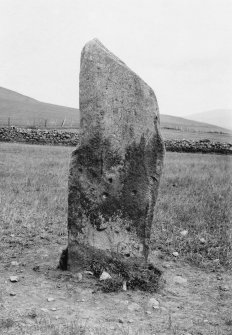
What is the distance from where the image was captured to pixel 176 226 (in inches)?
372

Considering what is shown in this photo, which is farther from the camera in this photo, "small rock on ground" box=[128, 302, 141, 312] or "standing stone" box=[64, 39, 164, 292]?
"standing stone" box=[64, 39, 164, 292]

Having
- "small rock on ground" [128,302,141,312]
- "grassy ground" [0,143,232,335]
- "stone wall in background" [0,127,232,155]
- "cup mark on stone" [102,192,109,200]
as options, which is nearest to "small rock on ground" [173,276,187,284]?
"grassy ground" [0,143,232,335]

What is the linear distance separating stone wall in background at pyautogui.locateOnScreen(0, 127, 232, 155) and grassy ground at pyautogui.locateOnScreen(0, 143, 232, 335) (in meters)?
18.2

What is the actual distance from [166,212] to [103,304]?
4863 mm

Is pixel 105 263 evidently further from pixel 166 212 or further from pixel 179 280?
pixel 166 212

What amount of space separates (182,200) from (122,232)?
536cm

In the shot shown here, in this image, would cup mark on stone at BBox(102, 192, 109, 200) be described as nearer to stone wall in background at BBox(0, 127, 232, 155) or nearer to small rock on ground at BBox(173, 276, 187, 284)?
small rock on ground at BBox(173, 276, 187, 284)

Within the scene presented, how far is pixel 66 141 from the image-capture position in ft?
116

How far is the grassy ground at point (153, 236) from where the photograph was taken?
5.50m

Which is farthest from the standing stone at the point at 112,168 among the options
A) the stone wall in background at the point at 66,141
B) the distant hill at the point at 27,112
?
the distant hill at the point at 27,112

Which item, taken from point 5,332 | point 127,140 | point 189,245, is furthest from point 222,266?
point 5,332

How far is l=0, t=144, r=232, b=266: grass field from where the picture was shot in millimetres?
8297

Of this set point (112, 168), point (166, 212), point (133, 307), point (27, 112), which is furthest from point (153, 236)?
point (27, 112)

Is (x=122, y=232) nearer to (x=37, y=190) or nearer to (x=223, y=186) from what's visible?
(x=37, y=190)
